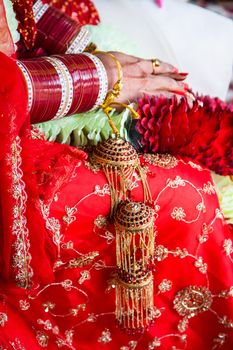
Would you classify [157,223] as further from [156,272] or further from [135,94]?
[135,94]

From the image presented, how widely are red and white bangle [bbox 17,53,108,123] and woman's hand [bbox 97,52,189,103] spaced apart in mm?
32

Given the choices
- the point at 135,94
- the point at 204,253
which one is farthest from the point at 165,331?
the point at 135,94

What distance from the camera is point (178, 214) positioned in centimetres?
97

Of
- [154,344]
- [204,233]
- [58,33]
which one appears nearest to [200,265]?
[204,233]

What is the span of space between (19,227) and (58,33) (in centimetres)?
43

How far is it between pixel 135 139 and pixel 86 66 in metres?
0.16

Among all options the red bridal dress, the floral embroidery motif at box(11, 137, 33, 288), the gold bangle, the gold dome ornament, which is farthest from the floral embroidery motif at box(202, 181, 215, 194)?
the floral embroidery motif at box(11, 137, 33, 288)

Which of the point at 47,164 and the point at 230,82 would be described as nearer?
the point at 47,164

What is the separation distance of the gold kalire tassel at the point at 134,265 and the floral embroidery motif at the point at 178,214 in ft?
0.18

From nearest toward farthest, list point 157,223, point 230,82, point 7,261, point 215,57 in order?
point 7,261 → point 157,223 → point 215,57 → point 230,82

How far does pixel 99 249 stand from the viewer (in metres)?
0.94

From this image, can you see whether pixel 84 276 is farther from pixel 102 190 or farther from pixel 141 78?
pixel 141 78

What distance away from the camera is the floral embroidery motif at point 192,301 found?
102cm

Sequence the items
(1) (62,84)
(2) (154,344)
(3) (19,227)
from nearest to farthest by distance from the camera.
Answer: (3) (19,227)
(1) (62,84)
(2) (154,344)
